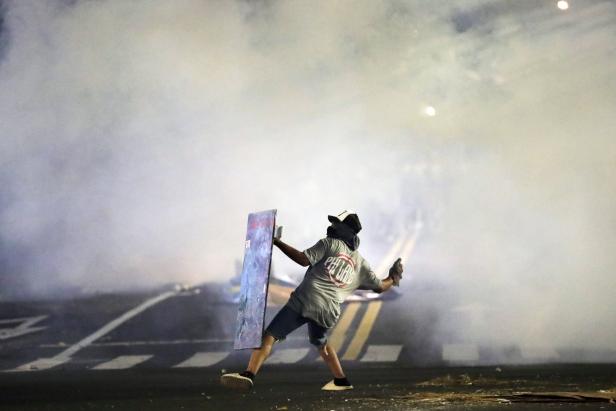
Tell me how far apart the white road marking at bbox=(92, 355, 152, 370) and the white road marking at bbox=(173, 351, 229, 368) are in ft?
1.77

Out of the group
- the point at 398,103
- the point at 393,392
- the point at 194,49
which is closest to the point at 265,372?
the point at 393,392

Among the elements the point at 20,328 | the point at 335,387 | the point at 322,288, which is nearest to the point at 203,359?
the point at 20,328

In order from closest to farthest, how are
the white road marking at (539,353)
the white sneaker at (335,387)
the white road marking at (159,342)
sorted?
the white sneaker at (335,387)
the white road marking at (539,353)
the white road marking at (159,342)

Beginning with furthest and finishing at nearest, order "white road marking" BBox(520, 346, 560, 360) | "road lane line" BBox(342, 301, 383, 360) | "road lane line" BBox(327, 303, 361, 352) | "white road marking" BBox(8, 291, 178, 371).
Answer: "road lane line" BBox(327, 303, 361, 352) → "road lane line" BBox(342, 301, 383, 360) → "white road marking" BBox(8, 291, 178, 371) → "white road marking" BBox(520, 346, 560, 360)

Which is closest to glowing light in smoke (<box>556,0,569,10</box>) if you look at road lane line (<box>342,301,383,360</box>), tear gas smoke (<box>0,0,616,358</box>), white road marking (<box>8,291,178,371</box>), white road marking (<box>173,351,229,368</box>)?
tear gas smoke (<box>0,0,616,358</box>)

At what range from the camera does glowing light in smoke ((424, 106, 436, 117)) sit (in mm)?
21834

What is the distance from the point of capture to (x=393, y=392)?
34.7 feet

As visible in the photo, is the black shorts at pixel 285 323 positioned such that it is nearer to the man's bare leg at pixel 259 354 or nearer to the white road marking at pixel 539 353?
the man's bare leg at pixel 259 354

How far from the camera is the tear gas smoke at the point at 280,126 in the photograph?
1931cm

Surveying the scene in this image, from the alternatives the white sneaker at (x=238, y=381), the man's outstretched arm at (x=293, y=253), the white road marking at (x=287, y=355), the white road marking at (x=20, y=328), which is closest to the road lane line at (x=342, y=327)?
the white road marking at (x=287, y=355)

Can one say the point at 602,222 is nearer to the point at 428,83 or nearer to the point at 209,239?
the point at 428,83

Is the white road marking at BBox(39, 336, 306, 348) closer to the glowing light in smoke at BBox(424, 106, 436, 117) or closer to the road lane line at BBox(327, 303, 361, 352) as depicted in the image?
the road lane line at BBox(327, 303, 361, 352)

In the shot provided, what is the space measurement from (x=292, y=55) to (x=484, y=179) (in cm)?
402

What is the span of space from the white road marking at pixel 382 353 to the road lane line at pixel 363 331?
0.45 ft
